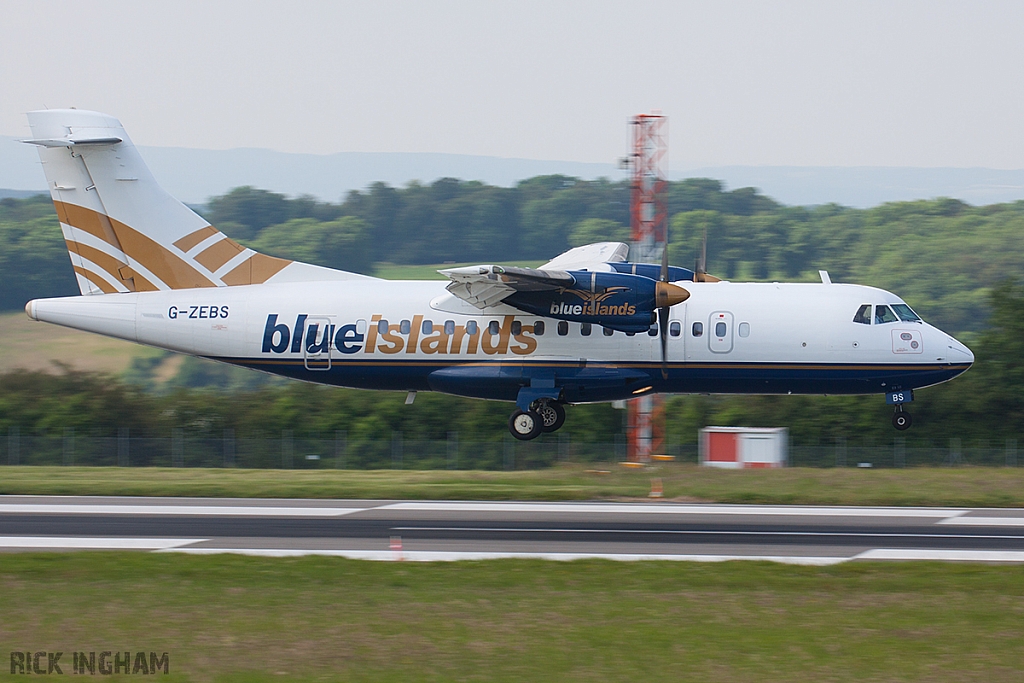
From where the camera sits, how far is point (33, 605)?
12.1 meters

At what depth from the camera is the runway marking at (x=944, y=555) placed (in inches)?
601

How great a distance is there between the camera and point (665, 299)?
2456cm

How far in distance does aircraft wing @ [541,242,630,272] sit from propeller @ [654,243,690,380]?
A: 1.67 meters

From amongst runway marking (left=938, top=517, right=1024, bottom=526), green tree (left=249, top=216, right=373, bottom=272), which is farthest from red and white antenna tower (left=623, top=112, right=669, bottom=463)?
green tree (left=249, top=216, right=373, bottom=272)

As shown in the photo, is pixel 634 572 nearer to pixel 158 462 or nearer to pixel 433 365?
pixel 433 365

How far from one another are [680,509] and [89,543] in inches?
420

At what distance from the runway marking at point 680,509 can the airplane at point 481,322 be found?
4755 mm

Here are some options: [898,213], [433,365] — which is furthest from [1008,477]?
[898,213]

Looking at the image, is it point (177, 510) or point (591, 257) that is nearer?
point (177, 510)

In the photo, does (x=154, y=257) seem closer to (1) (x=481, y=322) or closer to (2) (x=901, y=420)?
(1) (x=481, y=322)

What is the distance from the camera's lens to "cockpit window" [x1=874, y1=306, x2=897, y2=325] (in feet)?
84.2

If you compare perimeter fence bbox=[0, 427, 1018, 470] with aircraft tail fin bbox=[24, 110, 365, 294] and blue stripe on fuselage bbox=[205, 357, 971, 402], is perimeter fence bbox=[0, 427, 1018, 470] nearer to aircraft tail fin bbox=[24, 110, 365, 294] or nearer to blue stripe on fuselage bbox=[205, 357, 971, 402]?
blue stripe on fuselage bbox=[205, 357, 971, 402]

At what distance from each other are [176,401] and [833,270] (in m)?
56.3

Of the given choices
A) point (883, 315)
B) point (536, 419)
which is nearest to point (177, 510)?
point (536, 419)
